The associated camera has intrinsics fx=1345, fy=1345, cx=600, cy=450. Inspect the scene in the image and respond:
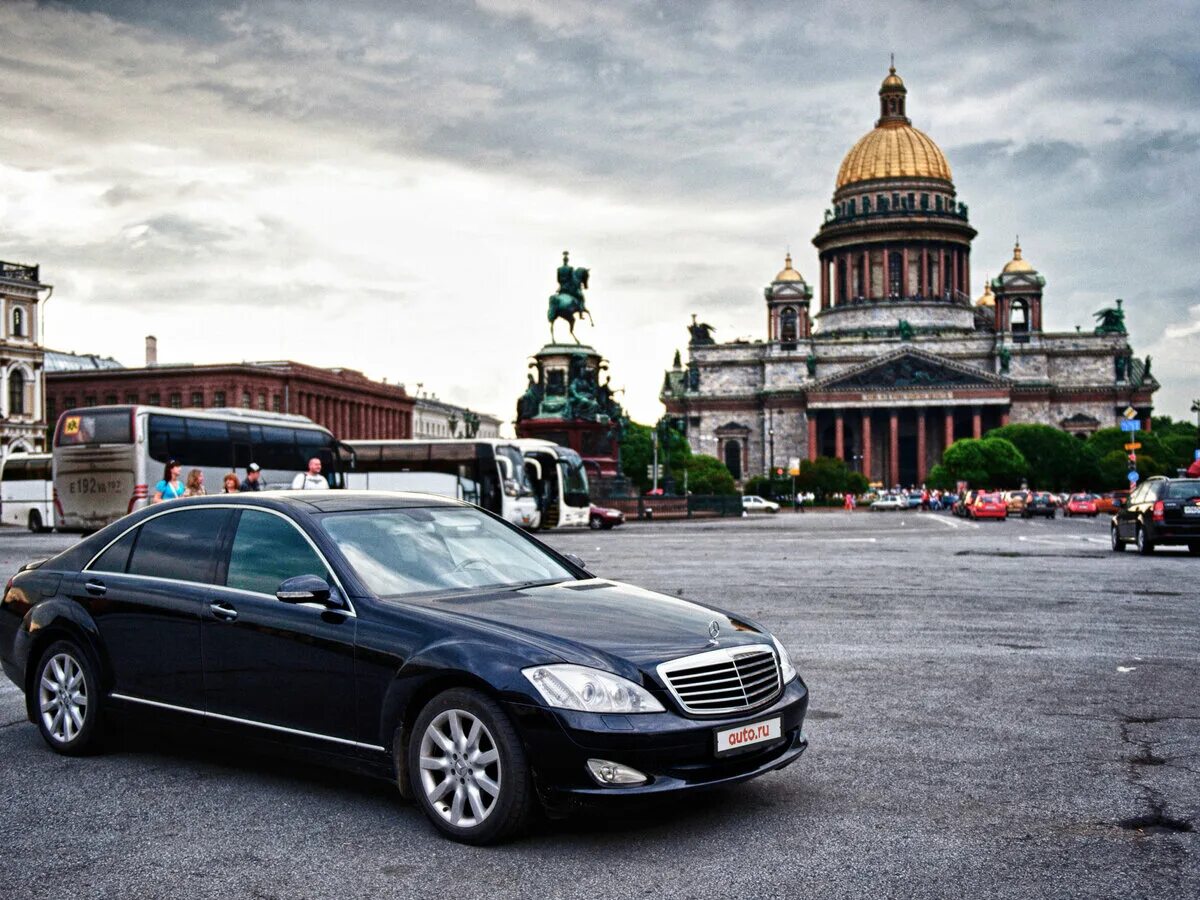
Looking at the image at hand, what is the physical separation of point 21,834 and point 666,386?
136 meters

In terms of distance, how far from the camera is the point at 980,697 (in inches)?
343

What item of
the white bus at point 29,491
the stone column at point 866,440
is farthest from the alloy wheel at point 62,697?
the stone column at point 866,440

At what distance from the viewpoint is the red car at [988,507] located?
187ft

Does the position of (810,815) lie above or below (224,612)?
below

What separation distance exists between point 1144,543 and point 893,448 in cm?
10344

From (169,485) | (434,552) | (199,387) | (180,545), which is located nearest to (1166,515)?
(169,485)

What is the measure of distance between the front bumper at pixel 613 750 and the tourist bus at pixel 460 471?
35.3m

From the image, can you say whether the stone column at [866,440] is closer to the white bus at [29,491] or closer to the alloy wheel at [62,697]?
the white bus at [29,491]

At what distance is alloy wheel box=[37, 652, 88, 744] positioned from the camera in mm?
7125

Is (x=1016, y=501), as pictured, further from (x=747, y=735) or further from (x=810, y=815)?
(x=747, y=735)

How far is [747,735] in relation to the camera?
560cm

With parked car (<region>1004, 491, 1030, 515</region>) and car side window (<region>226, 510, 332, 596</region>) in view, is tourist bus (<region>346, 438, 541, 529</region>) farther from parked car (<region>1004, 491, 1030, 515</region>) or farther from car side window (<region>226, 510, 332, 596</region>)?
car side window (<region>226, 510, 332, 596</region>)

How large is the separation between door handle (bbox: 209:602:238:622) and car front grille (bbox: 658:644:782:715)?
2.25m

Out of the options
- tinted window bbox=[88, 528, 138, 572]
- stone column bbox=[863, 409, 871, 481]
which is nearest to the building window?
stone column bbox=[863, 409, 871, 481]
